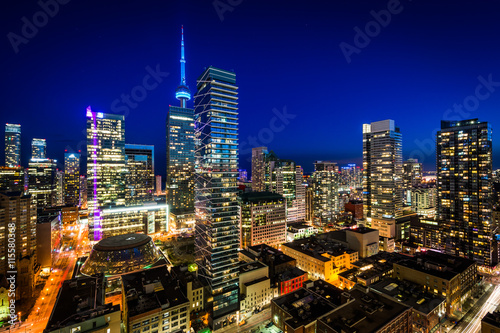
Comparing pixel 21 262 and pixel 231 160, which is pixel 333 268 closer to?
pixel 231 160

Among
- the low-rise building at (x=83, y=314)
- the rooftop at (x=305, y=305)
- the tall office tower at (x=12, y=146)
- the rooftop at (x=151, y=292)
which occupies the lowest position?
the rooftop at (x=305, y=305)

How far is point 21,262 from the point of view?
62000 millimetres

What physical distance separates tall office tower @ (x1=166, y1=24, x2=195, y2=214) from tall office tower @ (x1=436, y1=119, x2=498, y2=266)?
13559 centimetres

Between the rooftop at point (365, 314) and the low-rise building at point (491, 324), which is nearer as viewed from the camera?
the low-rise building at point (491, 324)

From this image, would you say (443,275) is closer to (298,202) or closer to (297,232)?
(297,232)

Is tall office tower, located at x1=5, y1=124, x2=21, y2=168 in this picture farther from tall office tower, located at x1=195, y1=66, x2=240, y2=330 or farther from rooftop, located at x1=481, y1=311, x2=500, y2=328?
rooftop, located at x1=481, y1=311, x2=500, y2=328

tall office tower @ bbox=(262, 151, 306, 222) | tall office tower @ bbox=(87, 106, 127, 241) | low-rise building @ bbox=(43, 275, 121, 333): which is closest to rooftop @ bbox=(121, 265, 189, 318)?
low-rise building @ bbox=(43, 275, 121, 333)

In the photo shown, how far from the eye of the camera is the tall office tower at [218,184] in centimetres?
5834

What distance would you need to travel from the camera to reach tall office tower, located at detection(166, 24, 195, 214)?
154 metres

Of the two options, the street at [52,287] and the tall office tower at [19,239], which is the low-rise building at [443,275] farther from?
the tall office tower at [19,239]

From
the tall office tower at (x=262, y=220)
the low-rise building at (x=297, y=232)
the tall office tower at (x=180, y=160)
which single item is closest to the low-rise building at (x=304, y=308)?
the tall office tower at (x=262, y=220)

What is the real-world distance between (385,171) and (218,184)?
106 meters

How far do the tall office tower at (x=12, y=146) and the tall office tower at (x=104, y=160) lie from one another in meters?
100

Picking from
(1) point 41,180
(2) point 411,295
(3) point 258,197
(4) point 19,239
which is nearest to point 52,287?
(4) point 19,239
